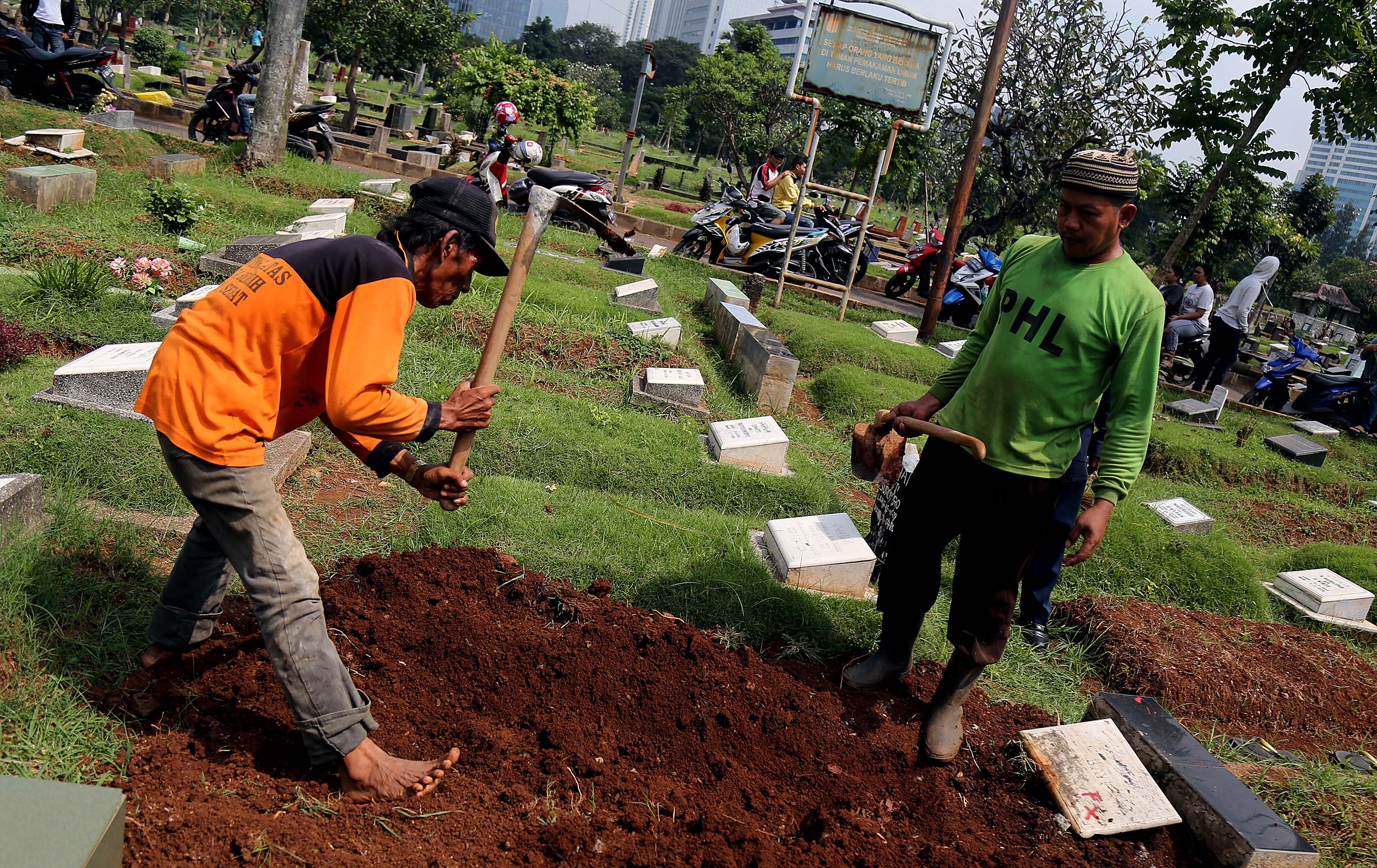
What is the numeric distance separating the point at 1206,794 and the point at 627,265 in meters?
8.62

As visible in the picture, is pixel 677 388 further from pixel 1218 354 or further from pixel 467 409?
pixel 1218 354

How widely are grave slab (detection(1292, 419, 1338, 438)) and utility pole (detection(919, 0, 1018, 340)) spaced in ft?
14.7

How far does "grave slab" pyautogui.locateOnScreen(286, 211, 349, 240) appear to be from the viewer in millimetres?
7754

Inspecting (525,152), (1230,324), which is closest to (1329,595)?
(1230,324)

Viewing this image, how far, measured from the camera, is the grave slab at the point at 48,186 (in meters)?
7.54

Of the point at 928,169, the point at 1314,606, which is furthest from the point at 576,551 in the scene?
the point at 928,169

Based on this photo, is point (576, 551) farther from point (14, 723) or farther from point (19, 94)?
point (19, 94)

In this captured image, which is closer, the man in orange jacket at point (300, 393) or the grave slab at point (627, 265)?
the man in orange jacket at point (300, 393)

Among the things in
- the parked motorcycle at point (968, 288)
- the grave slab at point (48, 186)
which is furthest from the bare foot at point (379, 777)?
the parked motorcycle at point (968, 288)

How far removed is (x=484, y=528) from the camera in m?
4.12

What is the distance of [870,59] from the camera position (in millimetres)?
10992

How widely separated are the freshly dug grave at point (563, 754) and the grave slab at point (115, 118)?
37.3ft

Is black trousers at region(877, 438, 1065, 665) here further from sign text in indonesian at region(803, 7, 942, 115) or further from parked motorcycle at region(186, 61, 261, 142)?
parked motorcycle at region(186, 61, 261, 142)

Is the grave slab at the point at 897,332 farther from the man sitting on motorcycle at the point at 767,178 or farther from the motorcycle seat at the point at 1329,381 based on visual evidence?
the motorcycle seat at the point at 1329,381
